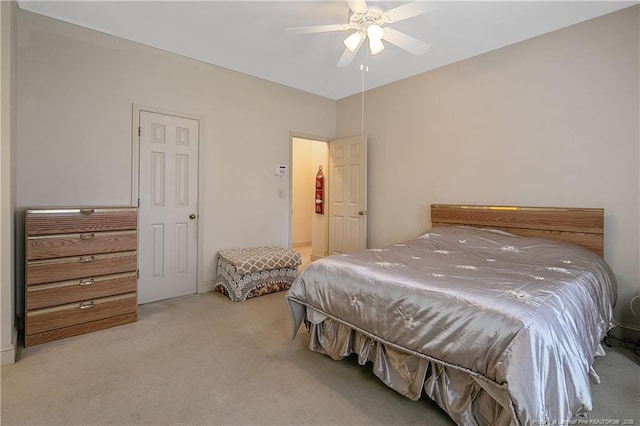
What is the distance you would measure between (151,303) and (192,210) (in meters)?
1.09

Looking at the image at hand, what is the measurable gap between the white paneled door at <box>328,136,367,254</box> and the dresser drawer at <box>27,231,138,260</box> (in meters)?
2.83

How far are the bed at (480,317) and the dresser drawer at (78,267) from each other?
1.60 meters

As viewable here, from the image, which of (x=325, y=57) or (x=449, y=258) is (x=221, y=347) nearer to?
(x=449, y=258)

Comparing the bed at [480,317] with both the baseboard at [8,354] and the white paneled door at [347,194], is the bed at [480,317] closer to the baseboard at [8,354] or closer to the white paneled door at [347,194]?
the white paneled door at [347,194]

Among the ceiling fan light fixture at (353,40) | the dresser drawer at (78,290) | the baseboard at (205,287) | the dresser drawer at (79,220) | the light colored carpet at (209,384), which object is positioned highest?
the ceiling fan light fixture at (353,40)

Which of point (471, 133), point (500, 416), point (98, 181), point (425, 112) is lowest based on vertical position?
point (500, 416)

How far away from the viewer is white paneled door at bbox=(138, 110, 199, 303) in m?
Answer: 3.28

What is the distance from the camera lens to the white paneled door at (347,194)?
177 inches

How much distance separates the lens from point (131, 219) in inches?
110

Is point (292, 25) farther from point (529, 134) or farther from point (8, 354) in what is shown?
point (8, 354)

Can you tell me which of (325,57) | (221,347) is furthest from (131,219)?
(325,57)

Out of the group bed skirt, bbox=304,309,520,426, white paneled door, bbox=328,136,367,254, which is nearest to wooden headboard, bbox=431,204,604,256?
white paneled door, bbox=328,136,367,254

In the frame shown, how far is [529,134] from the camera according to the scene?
122 inches

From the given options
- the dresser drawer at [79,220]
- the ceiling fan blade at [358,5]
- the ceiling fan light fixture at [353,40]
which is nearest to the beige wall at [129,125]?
Result: the dresser drawer at [79,220]
